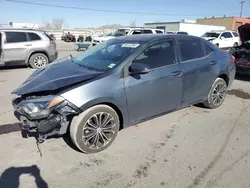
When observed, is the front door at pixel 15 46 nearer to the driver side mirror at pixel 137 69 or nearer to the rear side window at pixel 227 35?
the driver side mirror at pixel 137 69

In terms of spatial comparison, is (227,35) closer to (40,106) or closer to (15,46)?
(15,46)

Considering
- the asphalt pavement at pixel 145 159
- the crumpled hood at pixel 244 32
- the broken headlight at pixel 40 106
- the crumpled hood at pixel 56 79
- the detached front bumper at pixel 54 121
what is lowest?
the asphalt pavement at pixel 145 159

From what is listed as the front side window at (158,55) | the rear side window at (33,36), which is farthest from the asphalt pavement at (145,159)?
the rear side window at (33,36)

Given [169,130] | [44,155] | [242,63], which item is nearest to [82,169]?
[44,155]

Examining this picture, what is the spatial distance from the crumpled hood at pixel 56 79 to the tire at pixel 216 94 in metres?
2.79

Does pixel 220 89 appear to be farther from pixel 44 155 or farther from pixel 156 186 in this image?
pixel 44 155

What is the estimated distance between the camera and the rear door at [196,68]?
4.31 metres

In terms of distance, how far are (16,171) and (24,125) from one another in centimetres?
61

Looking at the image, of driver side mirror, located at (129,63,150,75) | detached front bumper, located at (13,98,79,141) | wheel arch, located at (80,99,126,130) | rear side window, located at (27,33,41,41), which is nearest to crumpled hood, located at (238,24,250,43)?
driver side mirror, located at (129,63,150,75)

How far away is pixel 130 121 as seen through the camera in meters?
3.71

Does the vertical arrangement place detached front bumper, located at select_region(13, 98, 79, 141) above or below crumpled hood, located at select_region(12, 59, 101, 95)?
below

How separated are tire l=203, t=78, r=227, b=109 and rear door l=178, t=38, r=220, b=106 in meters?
0.19

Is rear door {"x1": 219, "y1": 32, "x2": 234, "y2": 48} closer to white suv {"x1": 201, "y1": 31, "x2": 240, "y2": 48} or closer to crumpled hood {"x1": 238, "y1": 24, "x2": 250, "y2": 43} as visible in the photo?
white suv {"x1": 201, "y1": 31, "x2": 240, "y2": 48}

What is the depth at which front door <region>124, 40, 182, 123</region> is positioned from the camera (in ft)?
11.9
